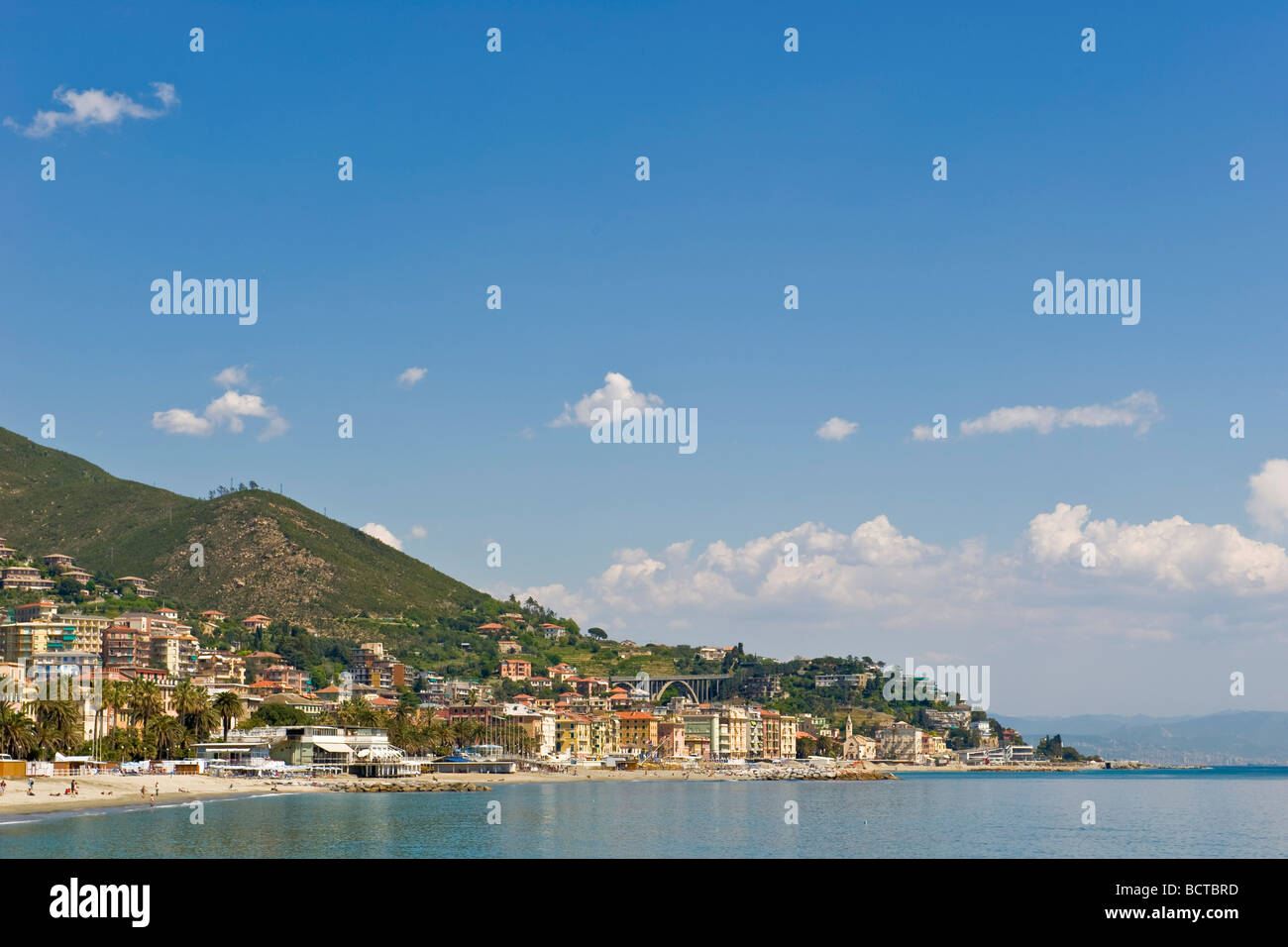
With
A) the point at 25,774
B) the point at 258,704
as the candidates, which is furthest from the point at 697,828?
the point at 258,704

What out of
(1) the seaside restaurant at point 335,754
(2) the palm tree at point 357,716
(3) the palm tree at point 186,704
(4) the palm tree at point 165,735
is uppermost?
(3) the palm tree at point 186,704

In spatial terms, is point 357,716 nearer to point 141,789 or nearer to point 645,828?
point 141,789

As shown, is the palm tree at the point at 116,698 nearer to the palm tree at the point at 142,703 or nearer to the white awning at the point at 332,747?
the palm tree at the point at 142,703

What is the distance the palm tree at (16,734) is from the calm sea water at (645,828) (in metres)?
22.3

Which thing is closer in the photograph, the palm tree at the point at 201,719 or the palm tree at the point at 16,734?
the palm tree at the point at 16,734

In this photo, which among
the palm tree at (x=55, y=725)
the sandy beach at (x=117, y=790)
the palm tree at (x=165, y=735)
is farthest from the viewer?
the palm tree at (x=165, y=735)

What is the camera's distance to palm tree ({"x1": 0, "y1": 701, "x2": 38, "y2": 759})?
10650 cm

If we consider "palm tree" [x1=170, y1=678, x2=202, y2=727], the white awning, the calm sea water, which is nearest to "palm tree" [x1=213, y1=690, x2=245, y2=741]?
"palm tree" [x1=170, y1=678, x2=202, y2=727]

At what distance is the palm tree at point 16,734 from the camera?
106500mm

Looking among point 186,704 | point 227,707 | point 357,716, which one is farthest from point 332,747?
point 357,716

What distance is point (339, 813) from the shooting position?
8825 cm

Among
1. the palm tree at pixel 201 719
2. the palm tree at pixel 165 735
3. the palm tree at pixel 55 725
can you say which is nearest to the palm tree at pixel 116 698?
the palm tree at pixel 165 735

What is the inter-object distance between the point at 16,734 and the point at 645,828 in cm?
6077
